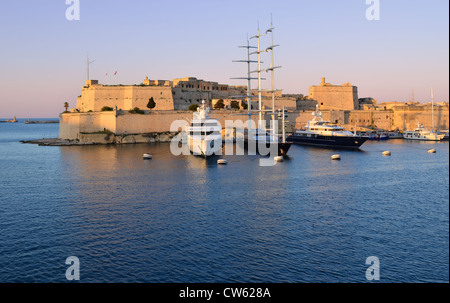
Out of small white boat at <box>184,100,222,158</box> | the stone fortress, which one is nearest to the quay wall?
the stone fortress

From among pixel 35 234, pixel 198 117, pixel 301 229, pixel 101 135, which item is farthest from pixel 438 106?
pixel 35 234

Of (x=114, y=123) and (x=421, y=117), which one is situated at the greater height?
(x=421, y=117)

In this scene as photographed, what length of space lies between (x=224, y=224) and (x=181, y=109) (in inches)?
2269

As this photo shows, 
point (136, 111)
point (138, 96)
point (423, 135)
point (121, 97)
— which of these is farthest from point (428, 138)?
point (121, 97)

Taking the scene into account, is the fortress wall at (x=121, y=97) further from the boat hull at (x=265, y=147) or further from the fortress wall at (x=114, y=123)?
the boat hull at (x=265, y=147)

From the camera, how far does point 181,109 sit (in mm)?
74438

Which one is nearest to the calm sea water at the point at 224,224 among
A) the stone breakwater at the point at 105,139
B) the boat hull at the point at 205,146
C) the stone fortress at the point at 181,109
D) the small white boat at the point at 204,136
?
the boat hull at the point at 205,146

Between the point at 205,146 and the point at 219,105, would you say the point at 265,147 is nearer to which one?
the point at 205,146

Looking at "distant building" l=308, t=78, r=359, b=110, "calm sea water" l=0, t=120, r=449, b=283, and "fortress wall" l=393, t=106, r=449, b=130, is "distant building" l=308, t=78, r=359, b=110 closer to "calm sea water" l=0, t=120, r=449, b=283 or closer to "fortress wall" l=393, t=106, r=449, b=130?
"fortress wall" l=393, t=106, r=449, b=130

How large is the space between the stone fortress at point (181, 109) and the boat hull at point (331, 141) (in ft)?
44.0

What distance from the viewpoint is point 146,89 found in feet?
229

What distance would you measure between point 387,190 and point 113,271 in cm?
1890

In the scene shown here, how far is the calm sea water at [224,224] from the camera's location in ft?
44.1

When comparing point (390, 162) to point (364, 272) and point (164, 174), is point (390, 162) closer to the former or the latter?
point (164, 174)
